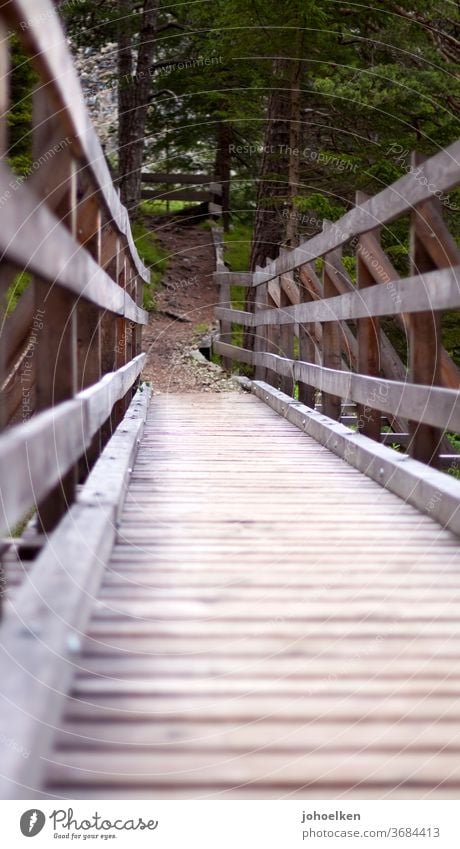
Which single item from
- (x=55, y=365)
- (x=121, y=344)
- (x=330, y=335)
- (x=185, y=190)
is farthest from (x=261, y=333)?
(x=185, y=190)

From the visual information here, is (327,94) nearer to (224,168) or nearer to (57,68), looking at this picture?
(57,68)

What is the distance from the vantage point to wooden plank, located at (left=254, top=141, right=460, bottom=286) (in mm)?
3496

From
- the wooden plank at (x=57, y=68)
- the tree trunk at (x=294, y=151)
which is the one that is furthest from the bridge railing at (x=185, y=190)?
the wooden plank at (x=57, y=68)

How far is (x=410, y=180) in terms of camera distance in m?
3.93

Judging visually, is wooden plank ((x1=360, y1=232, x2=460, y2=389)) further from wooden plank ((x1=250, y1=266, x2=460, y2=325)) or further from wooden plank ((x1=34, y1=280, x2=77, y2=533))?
wooden plank ((x1=34, y1=280, x2=77, y2=533))

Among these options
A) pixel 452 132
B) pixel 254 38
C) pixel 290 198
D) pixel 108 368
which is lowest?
pixel 108 368

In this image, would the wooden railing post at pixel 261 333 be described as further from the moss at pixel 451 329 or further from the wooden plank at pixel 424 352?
the wooden plank at pixel 424 352

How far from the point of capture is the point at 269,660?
231cm

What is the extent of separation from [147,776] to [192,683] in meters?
0.38

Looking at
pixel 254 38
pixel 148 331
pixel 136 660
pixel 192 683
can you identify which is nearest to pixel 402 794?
pixel 192 683

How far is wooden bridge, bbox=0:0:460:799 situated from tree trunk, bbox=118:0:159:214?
12740 millimetres

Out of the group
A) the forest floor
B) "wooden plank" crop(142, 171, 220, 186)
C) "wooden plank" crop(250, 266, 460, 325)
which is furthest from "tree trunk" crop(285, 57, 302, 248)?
"wooden plank" crop(142, 171, 220, 186)

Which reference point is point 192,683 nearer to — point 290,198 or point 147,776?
point 147,776

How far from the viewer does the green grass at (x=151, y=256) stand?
57.4 feet
